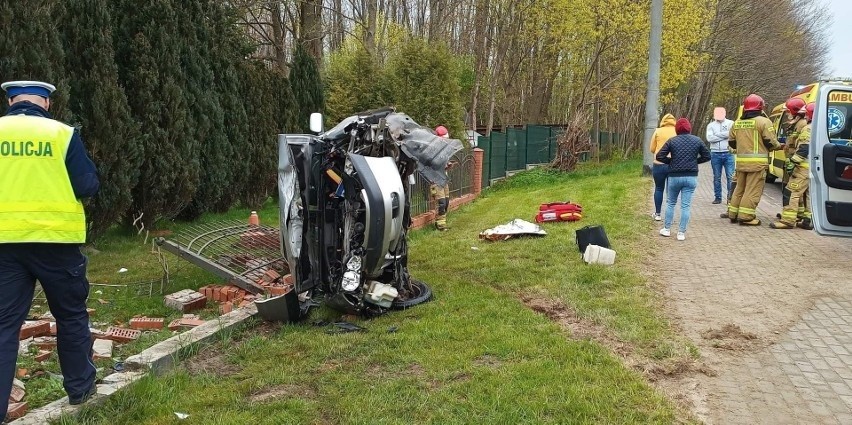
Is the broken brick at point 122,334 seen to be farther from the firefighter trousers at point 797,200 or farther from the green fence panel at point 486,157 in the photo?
the green fence panel at point 486,157

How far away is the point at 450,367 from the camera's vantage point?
422 centimetres

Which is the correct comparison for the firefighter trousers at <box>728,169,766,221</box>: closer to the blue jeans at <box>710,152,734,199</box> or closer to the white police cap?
the blue jeans at <box>710,152,734,199</box>

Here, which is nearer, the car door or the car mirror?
the car mirror

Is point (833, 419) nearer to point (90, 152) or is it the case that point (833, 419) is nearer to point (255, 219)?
point (255, 219)

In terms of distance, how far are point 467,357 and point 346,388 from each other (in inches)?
→ 36.8

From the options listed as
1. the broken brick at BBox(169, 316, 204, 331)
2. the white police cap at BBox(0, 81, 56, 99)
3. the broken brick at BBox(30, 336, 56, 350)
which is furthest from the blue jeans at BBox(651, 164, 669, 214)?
the white police cap at BBox(0, 81, 56, 99)

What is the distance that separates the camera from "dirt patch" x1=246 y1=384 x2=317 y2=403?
151 inches

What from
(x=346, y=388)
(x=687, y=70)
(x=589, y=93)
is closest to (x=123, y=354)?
(x=346, y=388)

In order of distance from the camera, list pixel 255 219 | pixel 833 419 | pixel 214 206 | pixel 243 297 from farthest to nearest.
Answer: pixel 214 206 < pixel 255 219 < pixel 243 297 < pixel 833 419

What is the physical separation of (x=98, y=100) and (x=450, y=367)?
685cm

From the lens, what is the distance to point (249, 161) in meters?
12.4

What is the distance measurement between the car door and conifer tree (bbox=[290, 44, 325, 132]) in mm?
10661

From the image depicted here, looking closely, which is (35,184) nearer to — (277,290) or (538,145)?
(277,290)

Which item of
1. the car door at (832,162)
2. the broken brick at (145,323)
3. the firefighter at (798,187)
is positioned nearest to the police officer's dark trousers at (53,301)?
the broken brick at (145,323)
